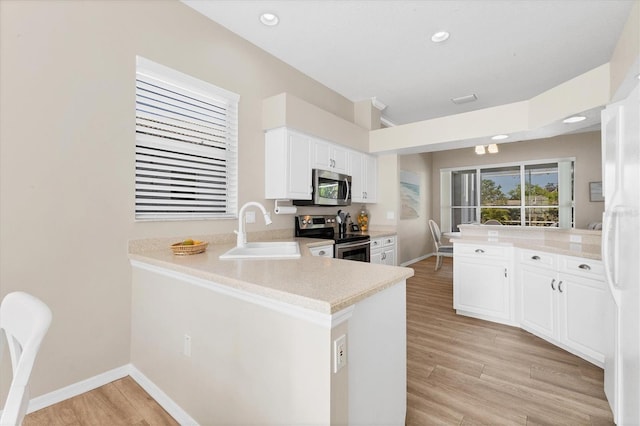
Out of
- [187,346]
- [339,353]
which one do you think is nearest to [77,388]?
[187,346]

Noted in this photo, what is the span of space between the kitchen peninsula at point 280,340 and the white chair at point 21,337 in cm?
65

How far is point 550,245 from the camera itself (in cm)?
274

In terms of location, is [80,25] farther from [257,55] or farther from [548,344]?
[548,344]

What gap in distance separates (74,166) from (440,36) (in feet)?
10.8

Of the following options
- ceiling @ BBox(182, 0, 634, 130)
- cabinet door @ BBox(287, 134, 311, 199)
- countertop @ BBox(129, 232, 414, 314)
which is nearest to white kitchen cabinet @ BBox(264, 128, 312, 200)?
cabinet door @ BBox(287, 134, 311, 199)

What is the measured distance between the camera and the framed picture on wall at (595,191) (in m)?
5.57

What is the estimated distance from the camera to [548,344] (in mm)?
2633

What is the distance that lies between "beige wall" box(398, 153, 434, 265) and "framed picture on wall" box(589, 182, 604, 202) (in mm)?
3011

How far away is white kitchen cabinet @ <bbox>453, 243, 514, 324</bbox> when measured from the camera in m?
3.09

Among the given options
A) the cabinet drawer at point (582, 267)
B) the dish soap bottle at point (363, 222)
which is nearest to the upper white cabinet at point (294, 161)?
the dish soap bottle at point (363, 222)

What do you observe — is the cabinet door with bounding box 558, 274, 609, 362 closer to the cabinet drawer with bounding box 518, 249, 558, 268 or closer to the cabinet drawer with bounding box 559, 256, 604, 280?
the cabinet drawer with bounding box 559, 256, 604, 280

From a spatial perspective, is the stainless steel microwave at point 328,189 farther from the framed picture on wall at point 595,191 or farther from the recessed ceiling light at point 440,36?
the framed picture on wall at point 595,191

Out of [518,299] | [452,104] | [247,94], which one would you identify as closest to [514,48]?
[452,104]

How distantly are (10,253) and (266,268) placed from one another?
1504 mm
